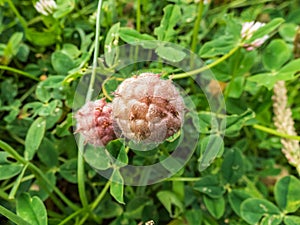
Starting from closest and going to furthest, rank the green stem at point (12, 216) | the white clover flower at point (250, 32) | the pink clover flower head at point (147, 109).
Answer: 1. the pink clover flower head at point (147, 109)
2. the green stem at point (12, 216)
3. the white clover flower at point (250, 32)

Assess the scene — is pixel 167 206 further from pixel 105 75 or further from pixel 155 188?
pixel 105 75

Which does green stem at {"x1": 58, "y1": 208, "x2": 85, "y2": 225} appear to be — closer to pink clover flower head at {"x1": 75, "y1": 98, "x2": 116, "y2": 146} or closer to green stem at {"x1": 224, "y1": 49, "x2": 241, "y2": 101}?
pink clover flower head at {"x1": 75, "y1": 98, "x2": 116, "y2": 146}

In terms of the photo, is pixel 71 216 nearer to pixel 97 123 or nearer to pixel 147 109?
pixel 97 123

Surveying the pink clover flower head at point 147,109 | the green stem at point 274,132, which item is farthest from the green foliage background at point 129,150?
the pink clover flower head at point 147,109

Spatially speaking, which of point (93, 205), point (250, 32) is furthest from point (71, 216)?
point (250, 32)

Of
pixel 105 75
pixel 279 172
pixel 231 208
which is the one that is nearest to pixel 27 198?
pixel 105 75

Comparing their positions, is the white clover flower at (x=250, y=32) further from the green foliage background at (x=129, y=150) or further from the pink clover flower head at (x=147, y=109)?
the pink clover flower head at (x=147, y=109)
